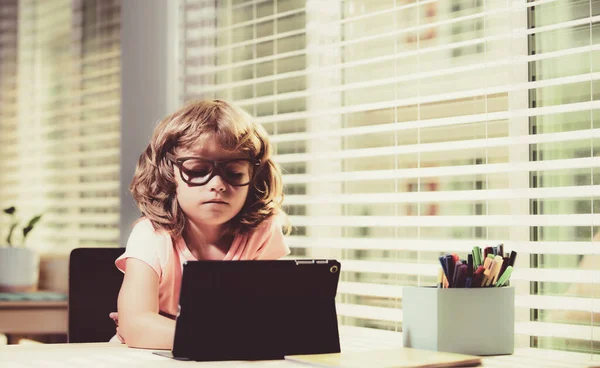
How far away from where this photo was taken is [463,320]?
51.5 inches

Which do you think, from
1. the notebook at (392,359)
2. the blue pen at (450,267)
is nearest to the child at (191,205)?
the notebook at (392,359)

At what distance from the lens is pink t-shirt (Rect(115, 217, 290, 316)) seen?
149 cm

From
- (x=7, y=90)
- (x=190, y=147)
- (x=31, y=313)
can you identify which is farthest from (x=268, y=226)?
(x=7, y=90)

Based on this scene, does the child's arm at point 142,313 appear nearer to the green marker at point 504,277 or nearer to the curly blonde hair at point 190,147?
the curly blonde hair at point 190,147

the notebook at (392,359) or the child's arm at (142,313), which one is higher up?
the child's arm at (142,313)

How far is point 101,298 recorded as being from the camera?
178cm

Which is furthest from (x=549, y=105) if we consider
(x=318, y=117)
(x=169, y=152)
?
(x=169, y=152)

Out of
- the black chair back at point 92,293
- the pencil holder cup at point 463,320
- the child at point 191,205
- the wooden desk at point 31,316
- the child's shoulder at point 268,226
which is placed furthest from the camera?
the wooden desk at point 31,316

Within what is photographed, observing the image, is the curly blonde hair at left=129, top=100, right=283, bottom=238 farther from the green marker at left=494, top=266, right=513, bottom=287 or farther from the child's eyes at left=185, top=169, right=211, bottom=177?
the green marker at left=494, top=266, right=513, bottom=287

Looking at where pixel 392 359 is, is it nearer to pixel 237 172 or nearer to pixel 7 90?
pixel 237 172

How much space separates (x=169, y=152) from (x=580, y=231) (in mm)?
758

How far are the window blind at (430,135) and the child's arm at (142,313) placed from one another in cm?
52

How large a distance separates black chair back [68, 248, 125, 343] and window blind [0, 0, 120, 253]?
1038 mm

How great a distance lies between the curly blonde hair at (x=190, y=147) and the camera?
4.97 feet
